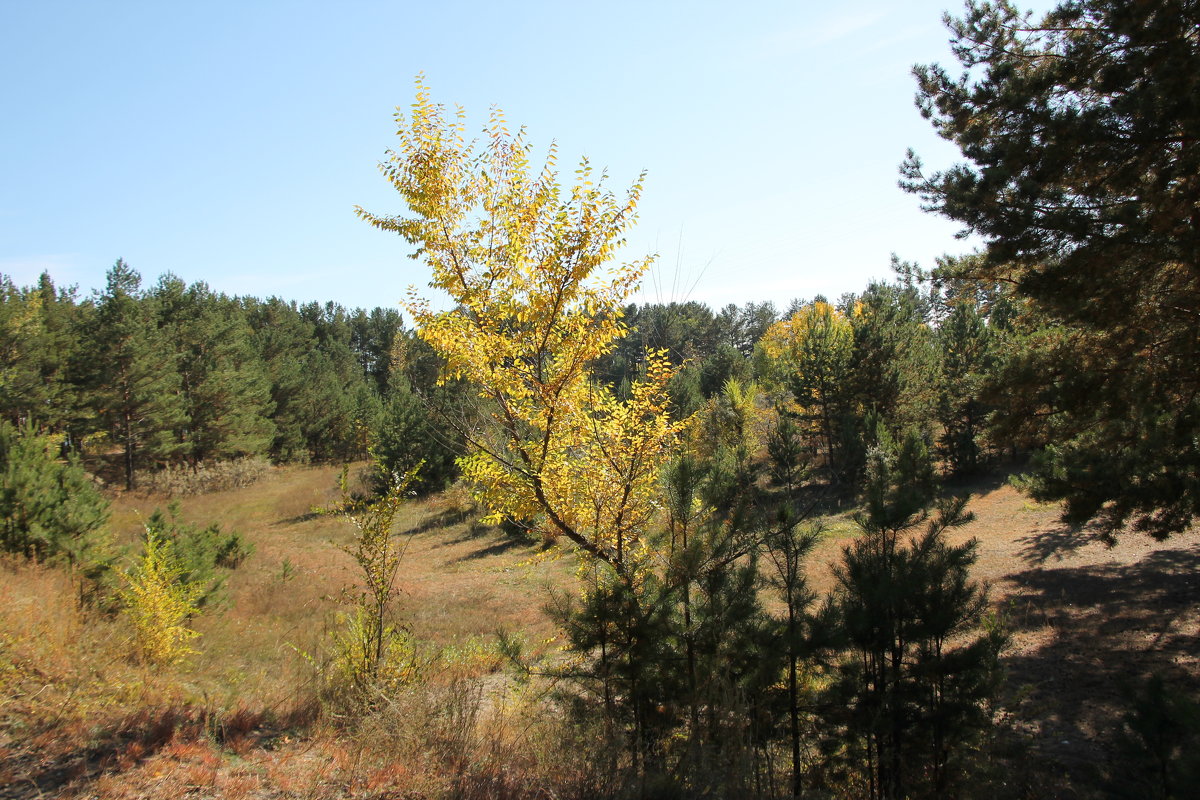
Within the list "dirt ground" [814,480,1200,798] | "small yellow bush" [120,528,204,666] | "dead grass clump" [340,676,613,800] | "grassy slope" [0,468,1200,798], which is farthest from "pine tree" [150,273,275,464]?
"dead grass clump" [340,676,613,800]

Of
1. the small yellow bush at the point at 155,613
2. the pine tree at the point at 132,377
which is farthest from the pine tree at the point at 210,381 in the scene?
the small yellow bush at the point at 155,613

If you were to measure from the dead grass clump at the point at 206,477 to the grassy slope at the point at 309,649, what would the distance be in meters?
16.2

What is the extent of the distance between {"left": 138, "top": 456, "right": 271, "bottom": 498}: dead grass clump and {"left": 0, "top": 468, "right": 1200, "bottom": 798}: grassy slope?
1619 cm

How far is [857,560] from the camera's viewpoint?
4.89 meters

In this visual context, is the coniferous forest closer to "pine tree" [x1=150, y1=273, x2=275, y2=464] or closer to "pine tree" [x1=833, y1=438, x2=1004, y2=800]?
"pine tree" [x1=833, y1=438, x2=1004, y2=800]

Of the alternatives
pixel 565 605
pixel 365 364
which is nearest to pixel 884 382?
pixel 565 605

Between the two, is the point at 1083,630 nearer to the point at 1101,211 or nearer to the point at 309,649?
the point at 1101,211

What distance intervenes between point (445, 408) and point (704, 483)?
2.59 meters

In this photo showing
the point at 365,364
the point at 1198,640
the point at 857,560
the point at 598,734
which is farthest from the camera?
the point at 365,364

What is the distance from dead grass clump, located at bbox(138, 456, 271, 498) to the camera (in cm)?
3127

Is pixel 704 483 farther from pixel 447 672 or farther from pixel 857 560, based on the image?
pixel 447 672

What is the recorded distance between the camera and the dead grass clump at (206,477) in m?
31.3

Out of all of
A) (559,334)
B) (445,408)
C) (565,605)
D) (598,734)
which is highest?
(559,334)

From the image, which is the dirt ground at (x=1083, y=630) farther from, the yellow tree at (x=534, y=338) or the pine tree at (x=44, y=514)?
the pine tree at (x=44, y=514)
